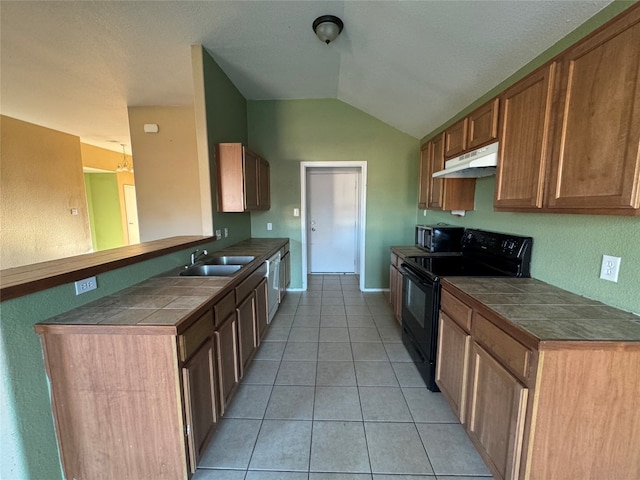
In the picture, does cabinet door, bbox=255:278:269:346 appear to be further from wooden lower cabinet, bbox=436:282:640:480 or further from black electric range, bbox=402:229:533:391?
wooden lower cabinet, bbox=436:282:640:480

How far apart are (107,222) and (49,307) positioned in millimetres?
7870

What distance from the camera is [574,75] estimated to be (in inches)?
49.1

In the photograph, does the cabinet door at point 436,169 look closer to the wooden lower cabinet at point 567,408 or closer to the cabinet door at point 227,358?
the wooden lower cabinet at point 567,408

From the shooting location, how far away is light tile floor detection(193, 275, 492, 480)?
1.45 metres


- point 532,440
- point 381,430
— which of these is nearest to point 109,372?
point 381,430

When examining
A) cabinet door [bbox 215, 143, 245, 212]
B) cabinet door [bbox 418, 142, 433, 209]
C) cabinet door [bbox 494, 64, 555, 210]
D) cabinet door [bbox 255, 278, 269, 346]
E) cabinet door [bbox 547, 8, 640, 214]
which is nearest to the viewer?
cabinet door [bbox 547, 8, 640, 214]

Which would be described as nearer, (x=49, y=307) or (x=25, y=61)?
(x=49, y=307)

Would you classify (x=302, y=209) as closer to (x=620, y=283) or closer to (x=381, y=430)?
Result: (x=381, y=430)

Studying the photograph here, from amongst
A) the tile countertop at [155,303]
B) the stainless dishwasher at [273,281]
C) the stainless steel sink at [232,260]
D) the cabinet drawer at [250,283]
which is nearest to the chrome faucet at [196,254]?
the stainless steel sink at [232,260]

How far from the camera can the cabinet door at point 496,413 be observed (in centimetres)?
112

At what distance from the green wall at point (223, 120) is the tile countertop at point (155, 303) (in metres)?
1.22

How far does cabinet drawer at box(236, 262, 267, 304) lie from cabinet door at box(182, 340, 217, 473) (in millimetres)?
533

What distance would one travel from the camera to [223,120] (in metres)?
3.08

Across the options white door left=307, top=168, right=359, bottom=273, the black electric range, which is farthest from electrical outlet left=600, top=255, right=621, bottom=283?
white door left=307, top=168, right=359, bottom=273
